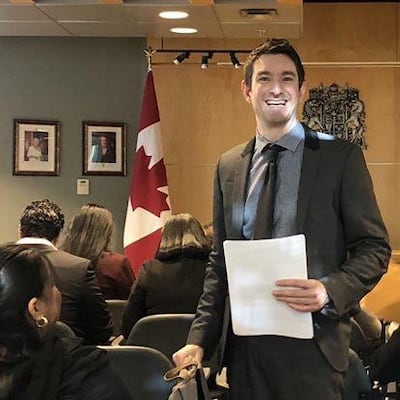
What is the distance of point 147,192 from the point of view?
6398 mm

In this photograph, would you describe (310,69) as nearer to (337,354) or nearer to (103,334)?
(103,334)

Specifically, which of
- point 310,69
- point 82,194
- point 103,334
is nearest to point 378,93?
point 310,69

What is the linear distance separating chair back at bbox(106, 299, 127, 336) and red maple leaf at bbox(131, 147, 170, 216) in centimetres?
218

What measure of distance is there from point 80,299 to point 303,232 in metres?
2.09

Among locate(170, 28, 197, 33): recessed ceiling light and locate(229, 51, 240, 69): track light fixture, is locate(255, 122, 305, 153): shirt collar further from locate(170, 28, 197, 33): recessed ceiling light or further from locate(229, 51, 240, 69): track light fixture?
locate(229, 51, 240, 69): track light fixture

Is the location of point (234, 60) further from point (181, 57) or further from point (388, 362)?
point (388, 362)

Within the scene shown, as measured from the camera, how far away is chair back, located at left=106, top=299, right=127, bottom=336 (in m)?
4.21

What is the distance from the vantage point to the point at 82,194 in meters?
Answer: 6.83

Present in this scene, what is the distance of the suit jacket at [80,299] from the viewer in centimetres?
358

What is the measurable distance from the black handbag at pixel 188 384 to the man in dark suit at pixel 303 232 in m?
0.15

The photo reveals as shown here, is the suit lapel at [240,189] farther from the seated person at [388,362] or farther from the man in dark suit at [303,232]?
the seated person at [388,362]

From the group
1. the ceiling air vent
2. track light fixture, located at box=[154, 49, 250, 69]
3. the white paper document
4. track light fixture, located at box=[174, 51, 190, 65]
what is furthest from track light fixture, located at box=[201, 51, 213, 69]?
the white paper document

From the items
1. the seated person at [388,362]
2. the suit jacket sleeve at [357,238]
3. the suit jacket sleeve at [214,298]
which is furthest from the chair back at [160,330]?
the suit jacket sleeve at [357,238]

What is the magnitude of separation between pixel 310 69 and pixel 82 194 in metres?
2.29
